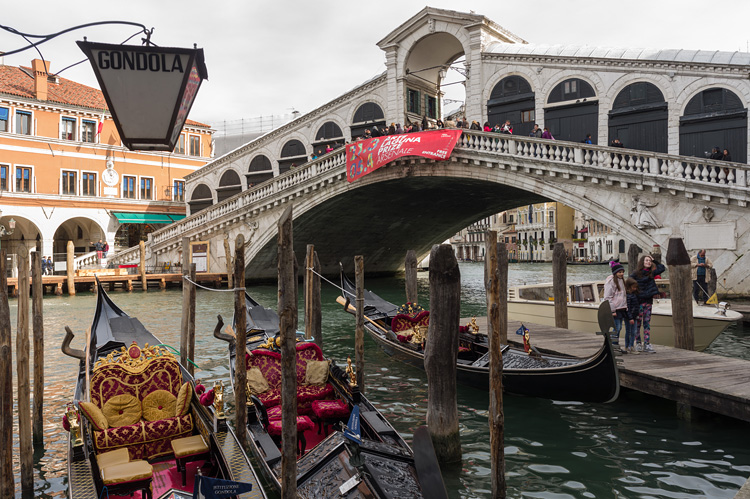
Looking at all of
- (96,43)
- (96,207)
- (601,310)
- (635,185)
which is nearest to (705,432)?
(601,310)

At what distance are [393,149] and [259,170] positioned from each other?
8.59 meters

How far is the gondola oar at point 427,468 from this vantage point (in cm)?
304

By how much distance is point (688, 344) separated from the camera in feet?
22.9

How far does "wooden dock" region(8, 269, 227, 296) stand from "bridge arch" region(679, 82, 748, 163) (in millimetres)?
13952

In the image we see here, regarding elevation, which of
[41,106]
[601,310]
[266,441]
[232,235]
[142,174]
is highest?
[41,106]

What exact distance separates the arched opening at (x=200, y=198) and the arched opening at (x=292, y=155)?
395 centimetres

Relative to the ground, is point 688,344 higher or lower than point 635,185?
lower

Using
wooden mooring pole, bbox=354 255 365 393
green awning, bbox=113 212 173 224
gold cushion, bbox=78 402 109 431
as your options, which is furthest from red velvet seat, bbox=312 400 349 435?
green awning, bbox=113 212 173 224

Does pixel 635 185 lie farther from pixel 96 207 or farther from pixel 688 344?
pixel 96 207

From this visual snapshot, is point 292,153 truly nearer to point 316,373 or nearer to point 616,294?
point 616,294

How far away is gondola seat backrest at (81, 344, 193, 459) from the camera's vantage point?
3923 millimetres

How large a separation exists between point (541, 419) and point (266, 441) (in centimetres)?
278

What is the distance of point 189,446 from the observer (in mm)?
3879

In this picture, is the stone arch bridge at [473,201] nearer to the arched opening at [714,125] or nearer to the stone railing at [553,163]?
the stone railing at [553,163]
